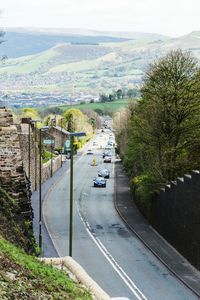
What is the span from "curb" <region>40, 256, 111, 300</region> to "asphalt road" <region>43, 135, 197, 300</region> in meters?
12.6

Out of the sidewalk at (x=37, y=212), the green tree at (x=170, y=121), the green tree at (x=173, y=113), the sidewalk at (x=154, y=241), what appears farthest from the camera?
the green tree at (x=173, y=113)

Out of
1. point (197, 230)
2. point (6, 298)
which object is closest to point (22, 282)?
point (6, 298)

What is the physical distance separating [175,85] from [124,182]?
1294 inches

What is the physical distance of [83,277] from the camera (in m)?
17.4

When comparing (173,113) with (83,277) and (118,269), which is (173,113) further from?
(83,277)

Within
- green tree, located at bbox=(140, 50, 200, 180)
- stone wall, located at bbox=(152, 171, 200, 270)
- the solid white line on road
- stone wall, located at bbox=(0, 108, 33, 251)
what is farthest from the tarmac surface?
stone wall, located at bbox=(0, 108, 33, 251)

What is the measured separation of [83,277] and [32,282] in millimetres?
2963

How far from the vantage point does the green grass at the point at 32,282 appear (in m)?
13.4

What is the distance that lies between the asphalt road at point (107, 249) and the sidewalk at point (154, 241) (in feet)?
1.92

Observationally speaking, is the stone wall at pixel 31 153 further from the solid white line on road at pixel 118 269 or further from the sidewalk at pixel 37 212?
the solid white line on road at pixel 118 269

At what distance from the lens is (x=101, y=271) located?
3772 centimetres

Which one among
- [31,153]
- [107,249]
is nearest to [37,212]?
[31,153]

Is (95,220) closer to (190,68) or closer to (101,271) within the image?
(190,68)

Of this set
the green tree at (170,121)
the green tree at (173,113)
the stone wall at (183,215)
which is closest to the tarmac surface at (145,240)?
Answer: the stone wall at (183,215)
